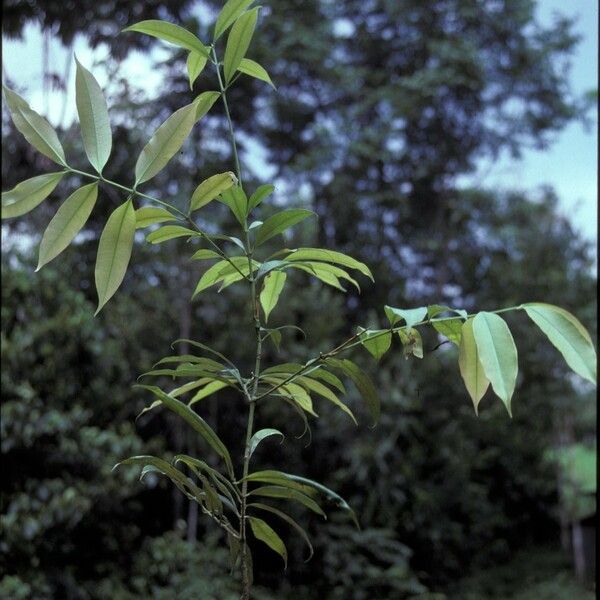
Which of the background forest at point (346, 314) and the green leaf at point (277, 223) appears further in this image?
the background forest at point (346, 314)

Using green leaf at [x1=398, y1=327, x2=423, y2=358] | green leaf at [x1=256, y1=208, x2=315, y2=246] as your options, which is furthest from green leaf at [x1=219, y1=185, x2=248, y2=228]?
green leaf at [x1=398, y1=327, x2=423, y2=358]

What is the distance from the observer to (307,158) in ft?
13.3

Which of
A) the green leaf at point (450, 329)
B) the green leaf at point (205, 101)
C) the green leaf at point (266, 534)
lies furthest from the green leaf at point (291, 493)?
the green leaf at point (205, 101)

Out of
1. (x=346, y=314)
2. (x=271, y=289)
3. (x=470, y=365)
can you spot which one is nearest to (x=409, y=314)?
(x=470, y=365)

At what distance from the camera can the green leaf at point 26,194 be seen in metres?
0.40

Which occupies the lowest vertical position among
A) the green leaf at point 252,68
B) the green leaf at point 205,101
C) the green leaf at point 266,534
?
the green leaf at point 266,534

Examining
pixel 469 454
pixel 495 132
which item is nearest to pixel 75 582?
pixel 469 454

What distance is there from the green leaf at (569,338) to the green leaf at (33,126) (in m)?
0.27

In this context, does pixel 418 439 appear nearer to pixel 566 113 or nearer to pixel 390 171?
pixel 390 171

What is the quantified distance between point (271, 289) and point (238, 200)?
4.3 inches

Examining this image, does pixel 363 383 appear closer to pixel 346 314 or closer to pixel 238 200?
pixel 238 200

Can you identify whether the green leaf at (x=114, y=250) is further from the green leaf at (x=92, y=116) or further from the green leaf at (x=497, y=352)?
the green leaf at (x=497, y=352)

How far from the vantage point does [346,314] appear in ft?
11.9

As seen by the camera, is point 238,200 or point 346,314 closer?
point 238,200
